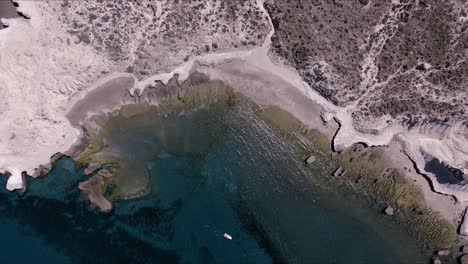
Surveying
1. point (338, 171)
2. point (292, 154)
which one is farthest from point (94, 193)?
point (338, 171)

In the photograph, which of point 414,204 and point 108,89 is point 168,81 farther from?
point 414,204

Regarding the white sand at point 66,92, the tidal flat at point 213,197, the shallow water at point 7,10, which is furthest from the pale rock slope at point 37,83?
the tidal flat at point 213,197

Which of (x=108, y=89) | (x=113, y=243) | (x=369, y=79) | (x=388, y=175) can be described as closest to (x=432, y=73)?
(x=369, y=79)

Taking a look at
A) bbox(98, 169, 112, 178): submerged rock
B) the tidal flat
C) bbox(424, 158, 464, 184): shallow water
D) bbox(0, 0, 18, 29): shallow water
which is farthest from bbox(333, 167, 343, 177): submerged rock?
bbox(0, 0, 18, 29): shallow water

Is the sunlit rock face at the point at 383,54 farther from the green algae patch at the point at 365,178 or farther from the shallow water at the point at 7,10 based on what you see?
the shallow water at the point at 7,10

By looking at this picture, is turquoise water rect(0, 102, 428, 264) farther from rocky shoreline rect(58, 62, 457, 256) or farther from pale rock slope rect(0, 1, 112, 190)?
pale rock slope rect(0, 1, 112, 190)
